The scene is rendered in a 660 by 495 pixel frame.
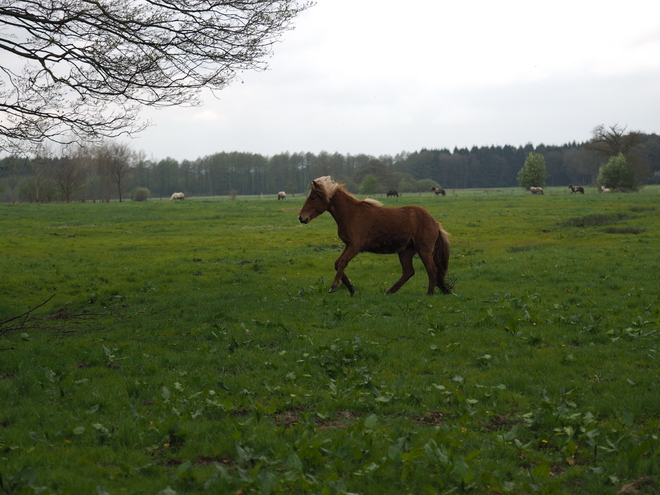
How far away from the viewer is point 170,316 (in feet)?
38.0

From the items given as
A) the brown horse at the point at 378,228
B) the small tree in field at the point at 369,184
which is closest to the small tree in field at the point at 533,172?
the small tree in field at the point at 369,184

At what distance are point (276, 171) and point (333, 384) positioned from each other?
131 m

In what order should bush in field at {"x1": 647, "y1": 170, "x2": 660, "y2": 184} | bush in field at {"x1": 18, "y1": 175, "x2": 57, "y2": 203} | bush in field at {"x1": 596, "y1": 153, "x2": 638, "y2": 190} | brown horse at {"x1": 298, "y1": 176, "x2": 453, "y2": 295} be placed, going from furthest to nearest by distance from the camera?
bush in field at {"x1": 647, "y1": 170, "x2": 660, "y2": 184}, bush in field at {"x1": 596, "y1": 153, "x2": 638, "y2": 190}, bush in field at {"x1": 18, "y1": 175, "x2": 57, "y2": 203}, brown horse at {"x1": 298, "y1": 176, "x2": 453, "y2": 295}

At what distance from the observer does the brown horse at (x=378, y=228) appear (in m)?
13.2

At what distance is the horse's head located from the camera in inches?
513

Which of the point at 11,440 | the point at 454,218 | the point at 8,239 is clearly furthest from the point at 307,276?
the point at 454,218

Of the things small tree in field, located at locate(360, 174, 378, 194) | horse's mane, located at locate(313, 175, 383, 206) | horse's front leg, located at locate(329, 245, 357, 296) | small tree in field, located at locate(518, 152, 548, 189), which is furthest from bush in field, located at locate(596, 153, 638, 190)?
horse's front leg, located at locate(329, 245, 357, 296)

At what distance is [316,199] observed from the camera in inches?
520

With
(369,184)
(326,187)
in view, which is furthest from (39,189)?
(326,187)

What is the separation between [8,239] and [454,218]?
90.5 ft

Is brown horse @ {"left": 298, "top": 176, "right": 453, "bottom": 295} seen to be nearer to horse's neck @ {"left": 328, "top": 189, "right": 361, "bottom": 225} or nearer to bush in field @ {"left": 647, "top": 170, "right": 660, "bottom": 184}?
horse's neck @ {"left": 328, "top": 189, "right": 361, "bottom": 225}

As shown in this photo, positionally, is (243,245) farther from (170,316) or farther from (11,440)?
(11,440)

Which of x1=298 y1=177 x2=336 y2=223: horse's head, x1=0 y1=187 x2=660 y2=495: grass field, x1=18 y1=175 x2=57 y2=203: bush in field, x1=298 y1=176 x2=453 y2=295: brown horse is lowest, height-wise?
x1=0 y1=187 x2=660 y2=495: grass field

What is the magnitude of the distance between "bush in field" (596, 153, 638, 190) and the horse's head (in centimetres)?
8077
